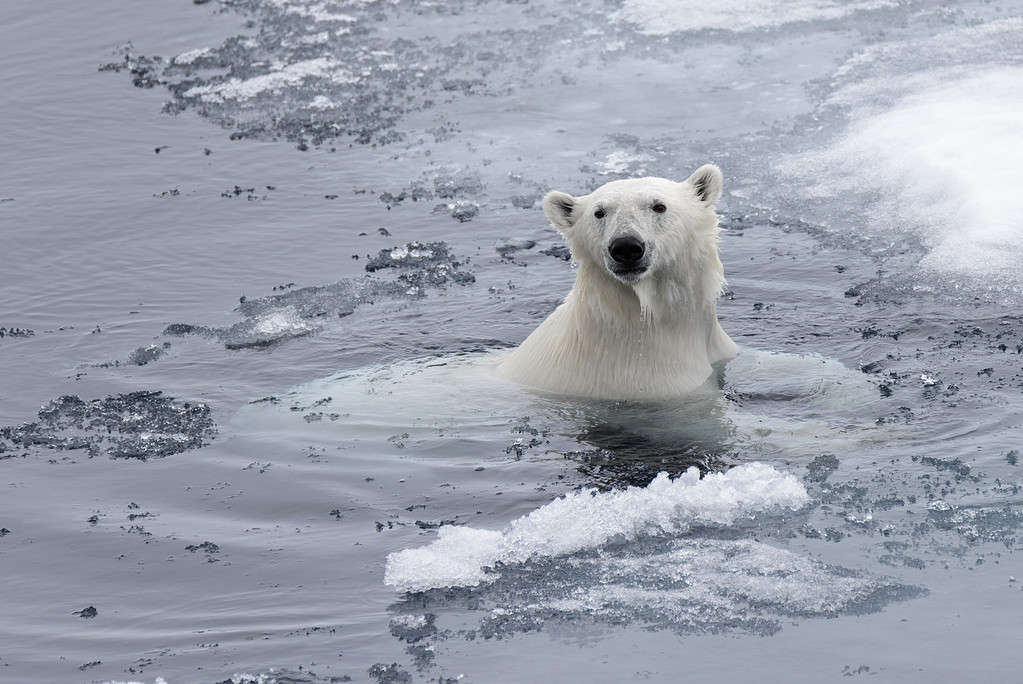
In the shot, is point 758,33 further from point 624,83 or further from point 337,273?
point 337,273

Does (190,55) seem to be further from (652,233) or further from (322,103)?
(652,233)

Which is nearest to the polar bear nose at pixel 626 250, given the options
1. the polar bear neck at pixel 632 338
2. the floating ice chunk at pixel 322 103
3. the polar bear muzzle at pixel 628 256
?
the polar bear muzzle at pixel 628 256

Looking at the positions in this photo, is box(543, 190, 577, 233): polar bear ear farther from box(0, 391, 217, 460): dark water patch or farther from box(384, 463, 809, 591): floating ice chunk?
box(0, 391, 217, 460): dark water patch

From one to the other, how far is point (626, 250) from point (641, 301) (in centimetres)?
50

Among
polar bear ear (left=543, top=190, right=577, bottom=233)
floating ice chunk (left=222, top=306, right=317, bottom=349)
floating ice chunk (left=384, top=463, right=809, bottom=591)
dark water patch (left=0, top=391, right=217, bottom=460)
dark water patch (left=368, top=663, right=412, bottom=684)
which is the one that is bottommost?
dark water patch (left=368, top=663, right=412, bottom=684)

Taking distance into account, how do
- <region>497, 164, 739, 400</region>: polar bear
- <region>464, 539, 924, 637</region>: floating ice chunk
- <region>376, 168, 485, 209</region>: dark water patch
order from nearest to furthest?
1. <region>464, 539, 924, 637</region>: floating ice chunk
2. <region>497, 164, 739, 400</region>: polar bear
3. <region>376, 168, 485, 209</region>: dark water patch

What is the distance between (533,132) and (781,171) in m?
2.27

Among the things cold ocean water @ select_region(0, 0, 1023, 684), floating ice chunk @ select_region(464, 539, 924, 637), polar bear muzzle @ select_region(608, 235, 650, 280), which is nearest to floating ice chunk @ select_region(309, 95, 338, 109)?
cold ocean water @ select_region(0, 0, 1023, 684)

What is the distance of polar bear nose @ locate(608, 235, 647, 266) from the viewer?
6.79 meters

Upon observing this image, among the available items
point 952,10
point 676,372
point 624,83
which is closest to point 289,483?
point 676,372

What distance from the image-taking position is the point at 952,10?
13.0 m

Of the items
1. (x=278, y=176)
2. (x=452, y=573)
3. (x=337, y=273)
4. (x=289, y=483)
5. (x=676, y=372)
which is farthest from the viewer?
(x=278, y=176)

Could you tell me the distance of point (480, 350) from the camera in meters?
8.54

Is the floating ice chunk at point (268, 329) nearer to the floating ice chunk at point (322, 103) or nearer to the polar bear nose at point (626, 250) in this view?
the polar bear nose at point (626, 250)
